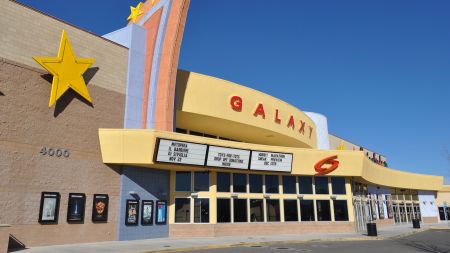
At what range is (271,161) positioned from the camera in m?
31.0

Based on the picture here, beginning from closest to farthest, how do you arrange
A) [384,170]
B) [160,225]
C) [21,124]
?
[21,124]
[160,225]
[384,170]

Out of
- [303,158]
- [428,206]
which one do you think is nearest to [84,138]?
[303,158]

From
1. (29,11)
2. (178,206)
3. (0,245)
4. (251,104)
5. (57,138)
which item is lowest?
(0,245)

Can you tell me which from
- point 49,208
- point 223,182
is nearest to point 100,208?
point 49,208

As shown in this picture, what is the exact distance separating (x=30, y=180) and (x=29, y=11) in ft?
31.8

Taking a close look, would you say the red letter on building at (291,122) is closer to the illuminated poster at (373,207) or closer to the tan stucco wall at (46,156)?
the illuminated poster at (373,207)

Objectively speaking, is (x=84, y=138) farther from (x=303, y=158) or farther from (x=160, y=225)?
(x=303, y=158)

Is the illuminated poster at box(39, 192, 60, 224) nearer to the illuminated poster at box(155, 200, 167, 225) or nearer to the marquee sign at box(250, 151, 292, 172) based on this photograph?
the illuminated poster at box(155, 200, 167, 225)

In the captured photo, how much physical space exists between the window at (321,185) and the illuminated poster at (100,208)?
61.2 feet

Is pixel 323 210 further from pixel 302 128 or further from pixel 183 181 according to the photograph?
pixel 183 181

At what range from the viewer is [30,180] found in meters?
20.6

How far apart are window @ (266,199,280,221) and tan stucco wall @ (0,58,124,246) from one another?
13.0 meters

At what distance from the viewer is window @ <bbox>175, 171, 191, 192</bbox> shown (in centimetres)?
2878

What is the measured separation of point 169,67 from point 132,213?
10189 millimetres
